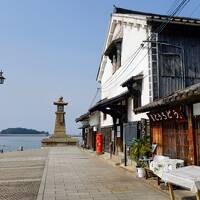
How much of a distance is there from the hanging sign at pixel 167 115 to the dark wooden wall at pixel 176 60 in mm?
2630

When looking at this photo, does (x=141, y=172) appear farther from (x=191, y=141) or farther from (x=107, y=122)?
(x=107, y=122)

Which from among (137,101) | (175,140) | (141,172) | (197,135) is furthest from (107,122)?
(197,135)

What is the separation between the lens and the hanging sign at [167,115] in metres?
10.2

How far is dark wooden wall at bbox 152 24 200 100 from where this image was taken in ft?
50.6

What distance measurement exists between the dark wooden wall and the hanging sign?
2630mm

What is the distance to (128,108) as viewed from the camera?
64.0ft

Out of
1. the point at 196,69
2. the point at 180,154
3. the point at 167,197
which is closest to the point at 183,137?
the point at 180,154

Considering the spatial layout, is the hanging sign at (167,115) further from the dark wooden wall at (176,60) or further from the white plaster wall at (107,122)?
the white plaster wall at (107,122)

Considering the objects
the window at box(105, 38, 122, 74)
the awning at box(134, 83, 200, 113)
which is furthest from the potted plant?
the window at box(105, 38, 122, 74)

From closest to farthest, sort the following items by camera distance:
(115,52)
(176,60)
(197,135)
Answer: (197,135) → (176,60) → (115,52)

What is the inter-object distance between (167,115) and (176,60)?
Result: 567 cm

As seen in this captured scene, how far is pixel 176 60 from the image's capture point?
52.0 ft

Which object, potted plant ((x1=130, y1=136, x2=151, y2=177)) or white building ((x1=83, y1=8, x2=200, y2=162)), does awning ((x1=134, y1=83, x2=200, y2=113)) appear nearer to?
potted plant ((x1=130, y1=136, x2=151, y2=177))

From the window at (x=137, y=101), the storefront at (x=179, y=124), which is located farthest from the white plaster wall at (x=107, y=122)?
the storefront at (x=179, y=124)
